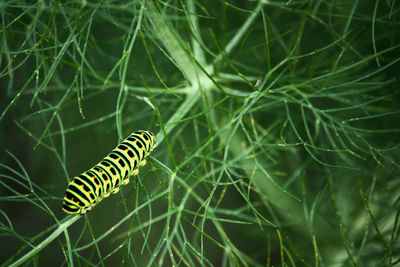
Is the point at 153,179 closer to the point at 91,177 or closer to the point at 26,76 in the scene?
the point at 26,76

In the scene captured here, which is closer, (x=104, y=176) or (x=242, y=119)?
(x=104, y=176)

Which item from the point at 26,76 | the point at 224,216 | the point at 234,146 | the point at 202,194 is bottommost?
the point at 224,216

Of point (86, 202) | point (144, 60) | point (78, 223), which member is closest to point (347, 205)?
point (144, 60)

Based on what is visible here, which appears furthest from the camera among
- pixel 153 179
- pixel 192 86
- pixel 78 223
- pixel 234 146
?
pixel 78 223

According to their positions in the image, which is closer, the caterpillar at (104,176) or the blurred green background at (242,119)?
the caterpillar at (104,176)

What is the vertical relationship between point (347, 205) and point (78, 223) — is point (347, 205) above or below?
below

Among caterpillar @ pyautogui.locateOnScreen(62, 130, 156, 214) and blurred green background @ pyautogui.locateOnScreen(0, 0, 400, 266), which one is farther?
blurred green background @ pyautogui.locateOnScreen(0, 0, 400, 266)

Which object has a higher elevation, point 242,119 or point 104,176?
point 104,176

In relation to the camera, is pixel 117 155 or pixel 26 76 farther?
pixel 26 76
